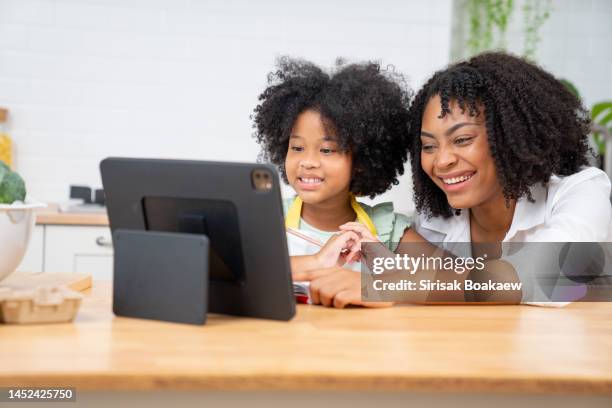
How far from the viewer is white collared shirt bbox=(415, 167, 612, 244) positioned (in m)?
1.67

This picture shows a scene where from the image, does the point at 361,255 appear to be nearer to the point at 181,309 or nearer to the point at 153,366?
the point at 181,309

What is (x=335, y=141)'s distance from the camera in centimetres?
188

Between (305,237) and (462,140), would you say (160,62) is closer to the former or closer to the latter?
(305,237)

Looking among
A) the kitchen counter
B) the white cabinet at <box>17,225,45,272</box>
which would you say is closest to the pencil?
the kitchen counter

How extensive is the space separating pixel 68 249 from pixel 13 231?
1512mm

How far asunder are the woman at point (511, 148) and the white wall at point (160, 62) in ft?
4.34

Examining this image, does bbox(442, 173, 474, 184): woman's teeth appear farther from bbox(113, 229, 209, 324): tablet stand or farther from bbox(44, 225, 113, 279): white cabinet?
bbox(44, 225, 113, 279): white cabinet

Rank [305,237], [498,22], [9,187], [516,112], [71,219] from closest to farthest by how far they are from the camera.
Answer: [9,187] < [516,112] < [305,237] < [71,219] < [498,22]

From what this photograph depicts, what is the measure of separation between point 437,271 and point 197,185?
73cm

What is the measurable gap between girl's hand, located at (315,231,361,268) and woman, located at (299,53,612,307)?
389mm

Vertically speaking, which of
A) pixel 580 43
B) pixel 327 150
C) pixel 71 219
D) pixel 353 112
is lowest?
pixel 71 219

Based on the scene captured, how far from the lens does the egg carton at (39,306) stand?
1.06 metres

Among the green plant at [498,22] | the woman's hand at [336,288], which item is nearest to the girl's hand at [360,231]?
the woman's hand at [336,288]

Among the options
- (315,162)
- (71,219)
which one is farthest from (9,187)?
(71,219)
